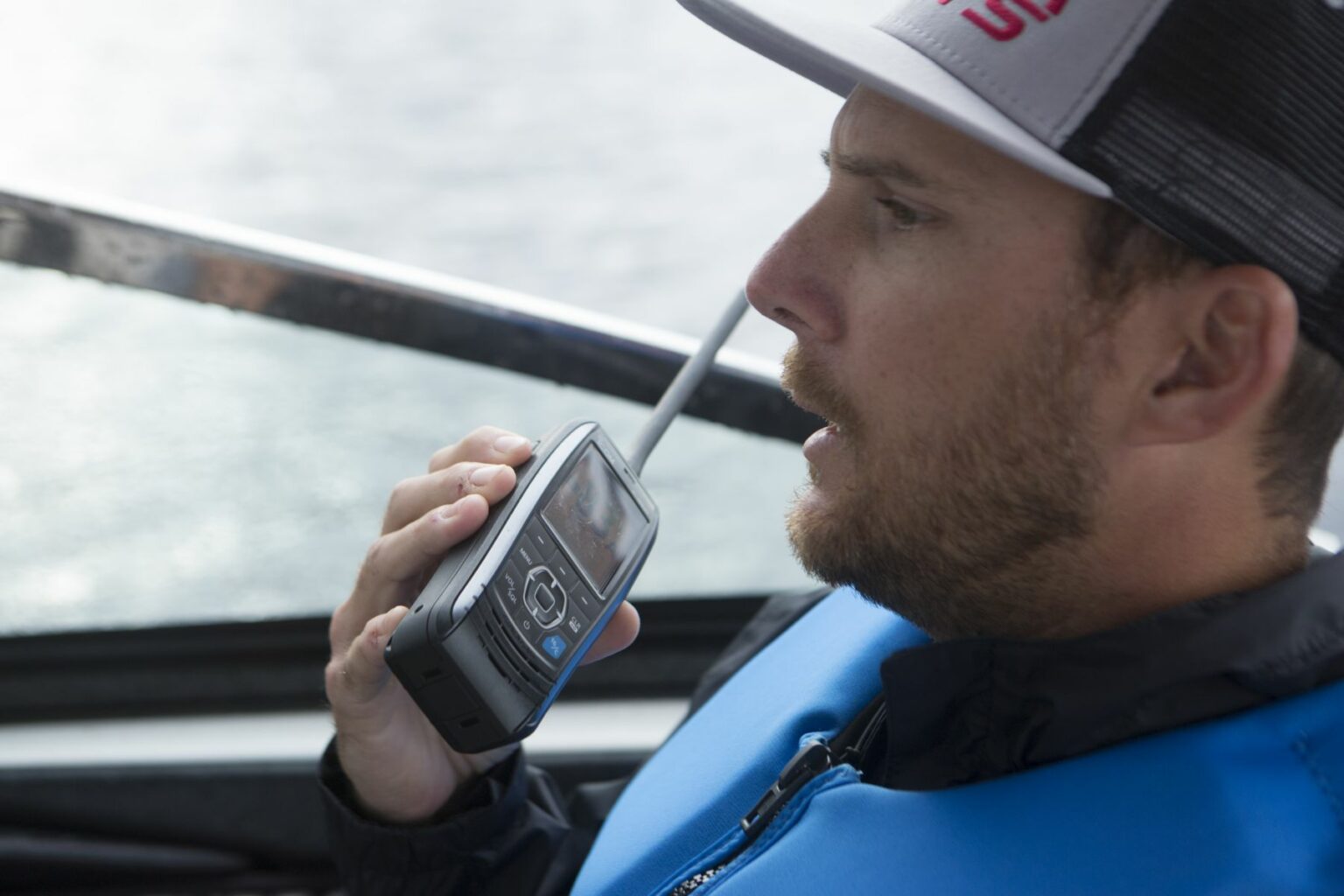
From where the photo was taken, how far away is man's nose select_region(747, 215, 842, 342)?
938 millimetres

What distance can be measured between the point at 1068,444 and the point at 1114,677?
0.47 feet

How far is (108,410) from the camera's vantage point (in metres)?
1.99

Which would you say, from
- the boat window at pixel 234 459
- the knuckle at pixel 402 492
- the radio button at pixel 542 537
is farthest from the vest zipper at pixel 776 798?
the boat window at pixel 234 459

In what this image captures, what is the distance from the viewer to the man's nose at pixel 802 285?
0.94 meters

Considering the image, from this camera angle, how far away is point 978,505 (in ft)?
2.93

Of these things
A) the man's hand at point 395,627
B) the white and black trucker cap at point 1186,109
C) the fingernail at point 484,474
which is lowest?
the man's hand at point 395,627

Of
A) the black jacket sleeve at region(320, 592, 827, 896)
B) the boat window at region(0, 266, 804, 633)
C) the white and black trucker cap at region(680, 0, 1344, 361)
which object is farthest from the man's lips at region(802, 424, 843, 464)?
the boat window at region(0, 266, 804, 633)

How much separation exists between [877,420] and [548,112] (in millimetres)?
4301

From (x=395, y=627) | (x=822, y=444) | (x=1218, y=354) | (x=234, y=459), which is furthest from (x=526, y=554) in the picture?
(x=234, y=459)

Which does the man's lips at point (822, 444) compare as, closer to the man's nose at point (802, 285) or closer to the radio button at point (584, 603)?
the man's nose at point (802, 285)

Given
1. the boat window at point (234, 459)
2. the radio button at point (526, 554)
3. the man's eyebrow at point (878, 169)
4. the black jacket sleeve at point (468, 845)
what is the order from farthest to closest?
1. the boat window at point (234, 459)
2. the black jacket sleeve at point (468, 845)
3. the radio button at point (526, 554)
4. the man's eyebrow at point (878, 169)

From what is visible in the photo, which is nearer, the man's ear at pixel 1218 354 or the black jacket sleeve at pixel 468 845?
the man's ear at pixel 1218 354

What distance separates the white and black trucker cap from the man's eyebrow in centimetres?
7

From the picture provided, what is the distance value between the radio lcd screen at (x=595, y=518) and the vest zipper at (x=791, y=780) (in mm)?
191
